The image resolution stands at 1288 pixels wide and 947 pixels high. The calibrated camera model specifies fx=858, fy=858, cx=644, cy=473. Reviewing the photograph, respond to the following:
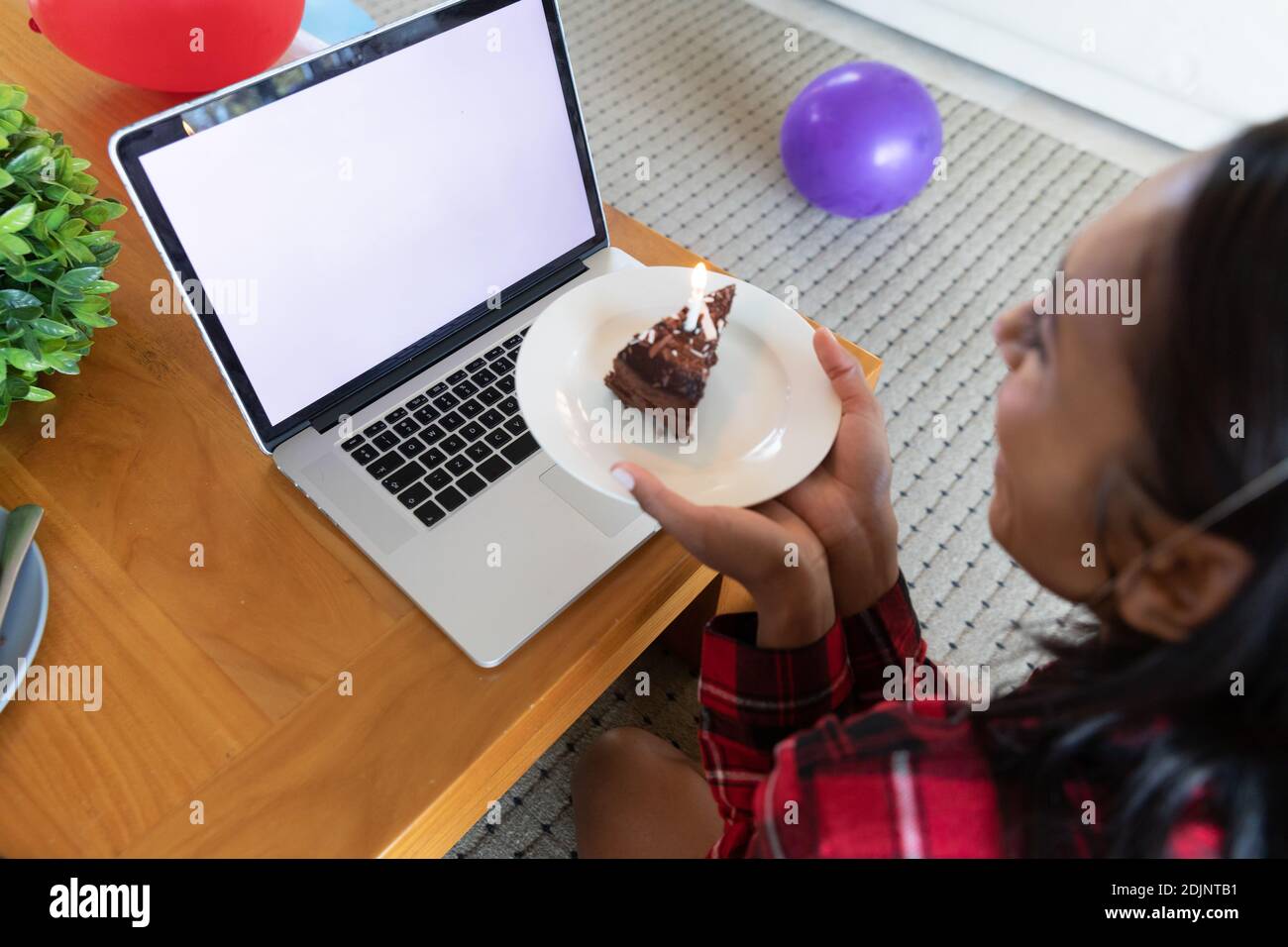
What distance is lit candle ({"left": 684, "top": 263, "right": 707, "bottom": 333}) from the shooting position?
2.42 feet

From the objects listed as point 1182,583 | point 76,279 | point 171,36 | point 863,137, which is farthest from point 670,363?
point 863,137

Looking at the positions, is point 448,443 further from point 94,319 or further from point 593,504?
point 94,319

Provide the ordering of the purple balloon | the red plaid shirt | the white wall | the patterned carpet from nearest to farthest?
the red plaid shirt
the patterned carpet
the purple balloon
the white wall

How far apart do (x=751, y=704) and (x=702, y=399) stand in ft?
0.85

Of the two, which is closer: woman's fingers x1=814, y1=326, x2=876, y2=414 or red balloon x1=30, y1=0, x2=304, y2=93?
woman's fingers x1=814, y1=326, x2=876, y2=414

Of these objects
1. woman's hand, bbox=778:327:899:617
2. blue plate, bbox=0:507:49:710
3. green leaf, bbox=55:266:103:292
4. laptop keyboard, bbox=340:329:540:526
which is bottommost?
woman's hand, bbox=778:327:899:617

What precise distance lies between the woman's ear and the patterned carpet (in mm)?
696

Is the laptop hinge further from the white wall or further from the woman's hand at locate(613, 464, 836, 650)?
the white wall

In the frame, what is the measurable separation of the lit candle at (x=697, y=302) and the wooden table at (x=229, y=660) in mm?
188

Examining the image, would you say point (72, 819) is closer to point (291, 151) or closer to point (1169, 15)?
point (291, 151)

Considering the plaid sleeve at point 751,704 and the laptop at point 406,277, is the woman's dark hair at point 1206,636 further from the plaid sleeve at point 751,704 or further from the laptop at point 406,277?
the laptop at point 406,277

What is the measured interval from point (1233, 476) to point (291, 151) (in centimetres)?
67

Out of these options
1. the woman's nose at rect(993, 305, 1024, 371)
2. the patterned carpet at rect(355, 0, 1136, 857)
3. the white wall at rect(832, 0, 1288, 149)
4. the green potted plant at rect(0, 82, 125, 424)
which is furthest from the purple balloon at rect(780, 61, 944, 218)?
the green potted plant at rect(0, 82, 125, 424)

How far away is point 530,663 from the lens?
67 cm
